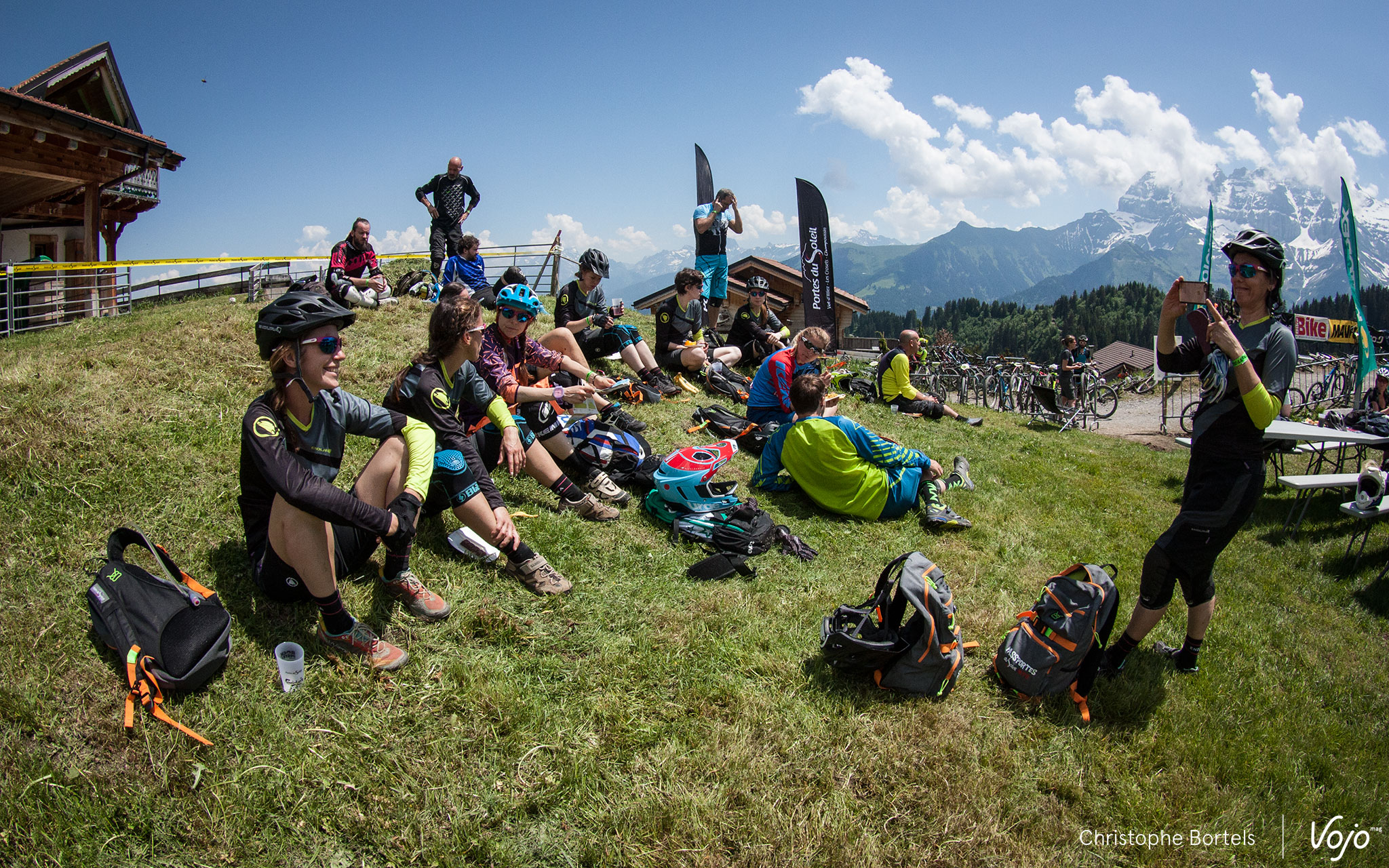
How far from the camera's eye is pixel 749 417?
7414mm

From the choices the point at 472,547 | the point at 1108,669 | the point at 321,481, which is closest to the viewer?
the point at 321,481

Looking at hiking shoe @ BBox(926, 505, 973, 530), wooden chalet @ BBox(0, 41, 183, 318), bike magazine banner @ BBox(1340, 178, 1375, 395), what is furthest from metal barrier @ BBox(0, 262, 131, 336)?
bike magazine banner @ BBox(1340, 178, 1375, 395)

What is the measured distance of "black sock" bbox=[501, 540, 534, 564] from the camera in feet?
12.9

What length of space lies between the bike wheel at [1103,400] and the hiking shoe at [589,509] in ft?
49.3

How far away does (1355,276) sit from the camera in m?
11.7

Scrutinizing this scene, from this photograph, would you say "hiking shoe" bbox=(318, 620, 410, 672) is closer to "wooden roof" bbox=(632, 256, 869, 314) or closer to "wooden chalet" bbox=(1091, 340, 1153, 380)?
"wooden roof" bbox=(632, 256, 869, 314)

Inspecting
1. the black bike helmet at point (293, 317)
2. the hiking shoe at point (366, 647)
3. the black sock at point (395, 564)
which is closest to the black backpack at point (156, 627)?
the hiking shoe at point (366, 647)

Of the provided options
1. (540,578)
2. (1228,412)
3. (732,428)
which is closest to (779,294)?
(732,428)

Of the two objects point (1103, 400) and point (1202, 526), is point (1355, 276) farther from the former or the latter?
point (1202, 526)

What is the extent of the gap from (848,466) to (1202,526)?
8.48 ft

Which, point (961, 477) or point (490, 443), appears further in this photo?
point (961, 477)

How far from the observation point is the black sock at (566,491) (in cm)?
502

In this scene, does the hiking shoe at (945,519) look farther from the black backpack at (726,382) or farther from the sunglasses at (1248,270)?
the black backpack at (726,382)

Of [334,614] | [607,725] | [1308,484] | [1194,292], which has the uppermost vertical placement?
[1194,292]
